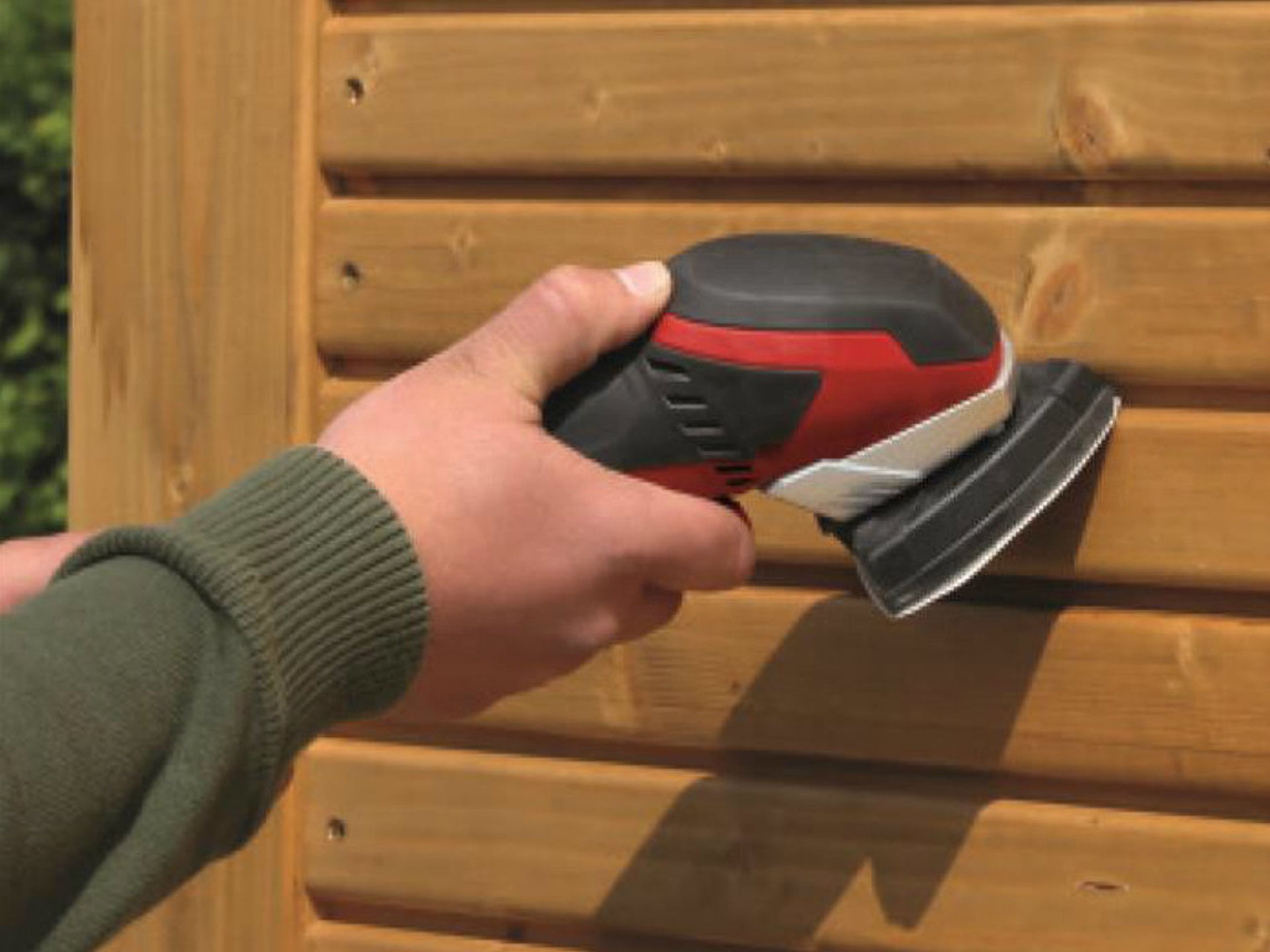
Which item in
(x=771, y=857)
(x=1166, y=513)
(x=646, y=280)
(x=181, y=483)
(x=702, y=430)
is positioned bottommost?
(x=771, y=857)

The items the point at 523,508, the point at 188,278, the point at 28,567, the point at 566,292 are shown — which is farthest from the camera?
the point at 188,278

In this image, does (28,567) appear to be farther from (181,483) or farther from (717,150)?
(717,150)

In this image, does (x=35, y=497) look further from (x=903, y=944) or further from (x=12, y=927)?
(x=12, y=927)

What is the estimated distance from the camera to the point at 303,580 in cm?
129

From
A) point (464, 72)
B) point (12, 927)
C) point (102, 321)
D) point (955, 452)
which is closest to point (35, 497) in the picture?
point (102, 321)

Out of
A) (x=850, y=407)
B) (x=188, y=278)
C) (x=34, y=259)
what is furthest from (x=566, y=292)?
(x=34, y=259)

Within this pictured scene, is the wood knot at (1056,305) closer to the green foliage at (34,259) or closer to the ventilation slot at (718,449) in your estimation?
the ventilation slot at (718,449)

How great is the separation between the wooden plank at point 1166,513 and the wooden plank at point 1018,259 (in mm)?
44

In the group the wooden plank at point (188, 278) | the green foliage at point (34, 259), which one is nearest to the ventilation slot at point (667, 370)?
the wooden plank at point (188, 278)

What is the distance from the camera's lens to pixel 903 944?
1.95 metres

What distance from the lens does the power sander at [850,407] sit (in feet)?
5.23

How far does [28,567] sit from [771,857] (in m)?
0.69

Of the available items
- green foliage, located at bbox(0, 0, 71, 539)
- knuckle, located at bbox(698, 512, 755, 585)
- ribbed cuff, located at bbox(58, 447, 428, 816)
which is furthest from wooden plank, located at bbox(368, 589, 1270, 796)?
green foliage, located at bbox(0, 0, 71, 539)

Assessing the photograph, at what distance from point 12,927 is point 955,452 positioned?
2.77ft
